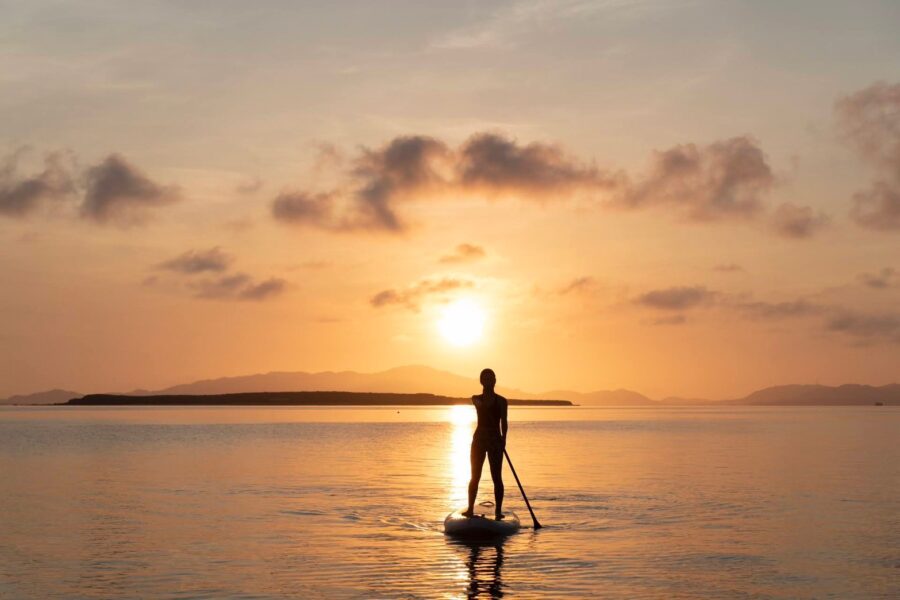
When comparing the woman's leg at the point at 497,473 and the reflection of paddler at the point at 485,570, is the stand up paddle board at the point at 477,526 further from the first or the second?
the reflection of paddler at the point at 485,570

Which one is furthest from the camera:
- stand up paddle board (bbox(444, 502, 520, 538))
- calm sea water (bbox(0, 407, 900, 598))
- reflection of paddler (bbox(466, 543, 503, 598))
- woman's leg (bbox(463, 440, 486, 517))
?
woman's leg (bbox(463, 440, 486, 517))

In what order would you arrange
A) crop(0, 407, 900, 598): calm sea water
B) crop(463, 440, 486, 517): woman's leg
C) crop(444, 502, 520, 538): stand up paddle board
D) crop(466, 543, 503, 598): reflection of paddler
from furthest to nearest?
crop(463, 440, 486, 517): woman's leg → crop(444, 502, 520, 538): stand up paddle board → crop(0, 407, 900, 598): calm sea water → crop(466, 543, 503, 598): reflection of paddler

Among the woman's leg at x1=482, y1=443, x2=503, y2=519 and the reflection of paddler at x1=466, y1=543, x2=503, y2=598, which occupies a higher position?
the woman's leg at x1=482, y1=443, x2=503, y2=519

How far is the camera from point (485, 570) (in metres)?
21.2

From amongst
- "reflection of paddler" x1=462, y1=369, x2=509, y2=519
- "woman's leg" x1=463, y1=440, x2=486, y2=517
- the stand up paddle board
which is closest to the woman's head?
"reflection of paddler" x1=462, y1=369, x2=509, y2=519

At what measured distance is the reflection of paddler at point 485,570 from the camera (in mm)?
18906

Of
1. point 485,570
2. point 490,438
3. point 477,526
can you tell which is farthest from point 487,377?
point 485,570

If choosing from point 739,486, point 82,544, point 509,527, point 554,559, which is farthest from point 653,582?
point 739,486

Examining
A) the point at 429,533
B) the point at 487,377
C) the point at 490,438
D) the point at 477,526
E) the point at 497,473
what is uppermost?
the point at 487,377

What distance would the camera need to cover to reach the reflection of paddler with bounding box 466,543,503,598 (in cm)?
1891

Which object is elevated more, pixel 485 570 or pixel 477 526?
pixel 477 526

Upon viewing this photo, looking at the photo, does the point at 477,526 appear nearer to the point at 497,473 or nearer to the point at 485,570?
the point at 497,473

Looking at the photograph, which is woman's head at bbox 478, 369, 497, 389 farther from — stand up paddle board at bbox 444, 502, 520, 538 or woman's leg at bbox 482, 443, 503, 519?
stand up paddle board at bbox 444, 502, 520, 538

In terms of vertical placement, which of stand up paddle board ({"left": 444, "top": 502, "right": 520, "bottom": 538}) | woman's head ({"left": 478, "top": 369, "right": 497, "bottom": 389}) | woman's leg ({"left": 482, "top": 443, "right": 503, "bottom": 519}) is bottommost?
stand up paddle board ({"left": 444, "top": 502, "right": 520, "bottom": 538})
